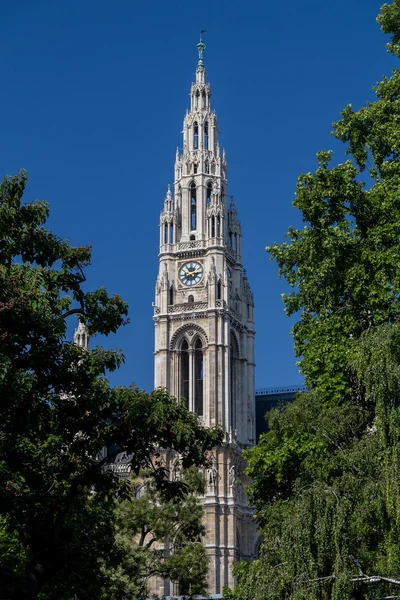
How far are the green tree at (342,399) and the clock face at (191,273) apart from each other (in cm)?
4759

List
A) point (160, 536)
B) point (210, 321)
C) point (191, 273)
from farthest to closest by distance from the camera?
point (191, 273), point (210, 321), point (160, 536)

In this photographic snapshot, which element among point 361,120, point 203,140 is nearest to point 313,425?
point 361,120

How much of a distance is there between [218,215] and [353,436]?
57347 mm

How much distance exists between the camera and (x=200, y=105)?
88562mm

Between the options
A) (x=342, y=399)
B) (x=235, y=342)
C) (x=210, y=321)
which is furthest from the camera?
(x=235, y=342)

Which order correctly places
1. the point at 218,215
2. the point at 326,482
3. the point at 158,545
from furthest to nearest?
the point at 218,215, the point at 158,545, the point at 326,482

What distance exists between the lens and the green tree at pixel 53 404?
19.9 m

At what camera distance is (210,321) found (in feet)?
258

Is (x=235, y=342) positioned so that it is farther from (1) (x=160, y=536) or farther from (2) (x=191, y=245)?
(1) (x=160, y=536)

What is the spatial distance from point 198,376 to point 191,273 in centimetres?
804

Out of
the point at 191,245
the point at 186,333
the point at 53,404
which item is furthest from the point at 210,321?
the point at 53,404

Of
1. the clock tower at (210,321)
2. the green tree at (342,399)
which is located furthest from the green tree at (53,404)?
the clock tower at (210,321)

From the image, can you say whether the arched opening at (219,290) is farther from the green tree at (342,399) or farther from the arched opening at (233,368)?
the green tree at (342,399)

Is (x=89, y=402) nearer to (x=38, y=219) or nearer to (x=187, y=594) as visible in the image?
(x=38, y=219)
